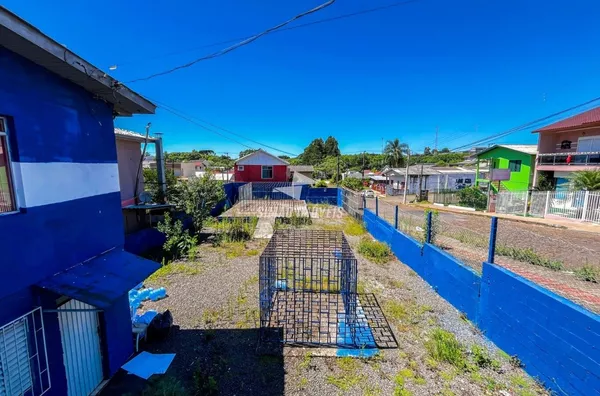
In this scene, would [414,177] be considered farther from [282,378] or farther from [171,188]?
[282,378]

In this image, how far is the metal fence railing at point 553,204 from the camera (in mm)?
14531

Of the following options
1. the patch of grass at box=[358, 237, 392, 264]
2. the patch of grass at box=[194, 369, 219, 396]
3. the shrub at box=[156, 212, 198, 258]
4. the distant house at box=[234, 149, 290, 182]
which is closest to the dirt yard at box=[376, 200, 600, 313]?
the patch of grass at box=[358, 237, 392, 264]

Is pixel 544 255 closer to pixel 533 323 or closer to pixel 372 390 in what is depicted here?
pixel 533 323

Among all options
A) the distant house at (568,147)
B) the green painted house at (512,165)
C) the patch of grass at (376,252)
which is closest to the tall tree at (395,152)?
the green painted house at (512,165)

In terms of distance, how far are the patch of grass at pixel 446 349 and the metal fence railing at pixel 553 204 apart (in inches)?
649

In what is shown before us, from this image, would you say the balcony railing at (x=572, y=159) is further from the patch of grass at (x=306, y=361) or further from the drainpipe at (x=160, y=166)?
the drainpipe at (x=160, y=166)

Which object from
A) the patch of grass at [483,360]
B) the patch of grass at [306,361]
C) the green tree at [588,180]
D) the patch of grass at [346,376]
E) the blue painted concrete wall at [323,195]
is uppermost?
the green tree at [588,180]

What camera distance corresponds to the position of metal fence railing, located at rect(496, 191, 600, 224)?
14531 mm

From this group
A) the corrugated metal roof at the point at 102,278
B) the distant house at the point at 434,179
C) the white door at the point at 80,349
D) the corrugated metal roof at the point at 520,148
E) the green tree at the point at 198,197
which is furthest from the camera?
the distant house at the point at 434,179

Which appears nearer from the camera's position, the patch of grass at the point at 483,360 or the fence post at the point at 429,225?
the patch of grass at the point at 483,360

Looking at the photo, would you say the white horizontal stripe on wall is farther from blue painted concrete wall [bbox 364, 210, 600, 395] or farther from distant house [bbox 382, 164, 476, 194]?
distant house [bbox 382, 164, 476, 194]

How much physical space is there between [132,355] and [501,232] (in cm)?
1402

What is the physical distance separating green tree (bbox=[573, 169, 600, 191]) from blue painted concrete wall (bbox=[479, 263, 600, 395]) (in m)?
16.1

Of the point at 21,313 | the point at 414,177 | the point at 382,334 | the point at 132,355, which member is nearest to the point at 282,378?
the point at 382,334
